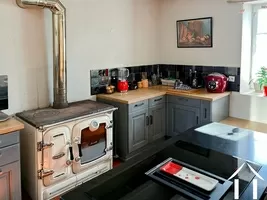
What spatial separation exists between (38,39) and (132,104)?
132cm

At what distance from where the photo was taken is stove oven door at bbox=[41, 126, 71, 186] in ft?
8.14

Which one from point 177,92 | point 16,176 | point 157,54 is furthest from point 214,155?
point 157,54

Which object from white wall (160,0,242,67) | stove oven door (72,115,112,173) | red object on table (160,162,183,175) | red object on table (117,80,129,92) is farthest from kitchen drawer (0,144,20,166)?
white wall (160,0,242,67)

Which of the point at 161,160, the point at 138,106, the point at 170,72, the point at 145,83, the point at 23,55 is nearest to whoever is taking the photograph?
the point at 161,160

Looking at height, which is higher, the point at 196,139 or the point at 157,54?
the point at 157,54

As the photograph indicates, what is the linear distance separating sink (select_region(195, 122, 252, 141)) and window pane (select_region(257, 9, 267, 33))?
2154mm

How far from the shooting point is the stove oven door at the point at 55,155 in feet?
8.14

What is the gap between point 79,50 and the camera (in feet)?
11.0

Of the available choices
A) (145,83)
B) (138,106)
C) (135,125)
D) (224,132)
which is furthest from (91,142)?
(145,83)

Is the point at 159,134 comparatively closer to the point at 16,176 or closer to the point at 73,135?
the point at 73,135

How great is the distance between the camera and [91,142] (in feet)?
9.57

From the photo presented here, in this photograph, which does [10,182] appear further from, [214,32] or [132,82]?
[214,32]

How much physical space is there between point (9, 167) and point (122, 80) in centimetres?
195

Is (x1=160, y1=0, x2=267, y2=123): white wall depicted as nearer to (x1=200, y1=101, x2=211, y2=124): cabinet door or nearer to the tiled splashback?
the tiled splashback
